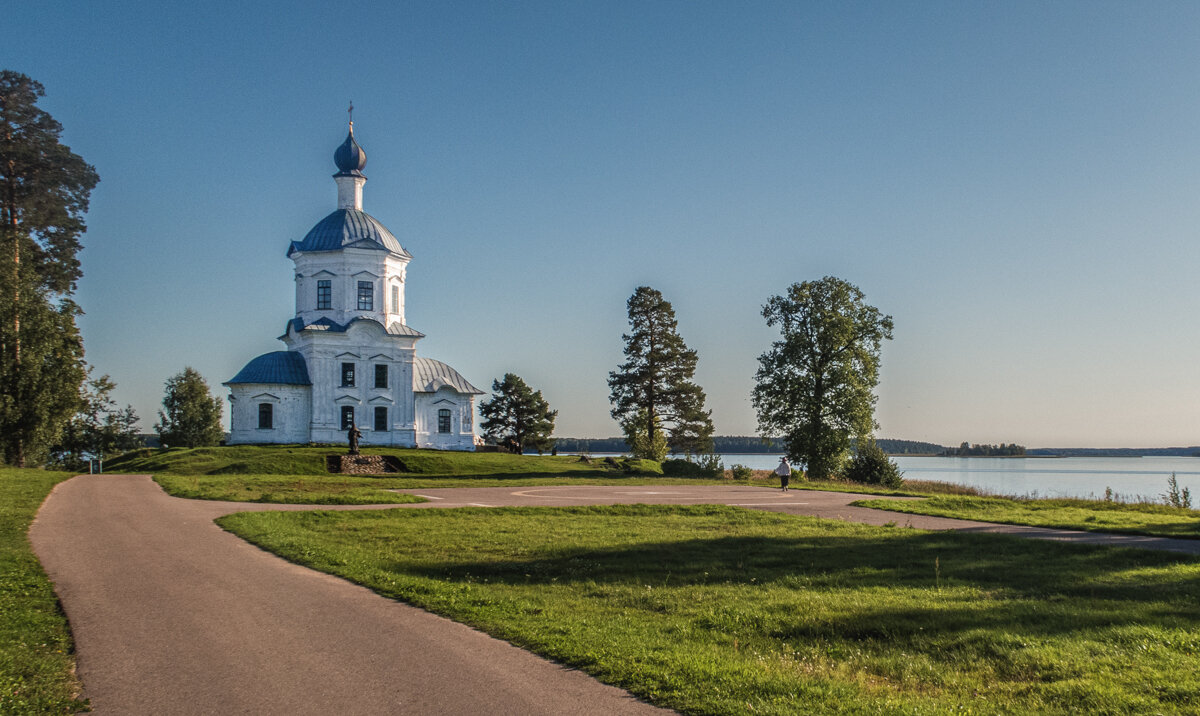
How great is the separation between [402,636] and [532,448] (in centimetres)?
6968

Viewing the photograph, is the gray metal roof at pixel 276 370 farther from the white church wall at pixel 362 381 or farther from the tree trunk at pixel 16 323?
the tree trunk at pixel 16 323

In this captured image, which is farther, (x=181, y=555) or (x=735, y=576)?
(x=181, y=555)

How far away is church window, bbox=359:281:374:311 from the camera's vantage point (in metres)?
57.3

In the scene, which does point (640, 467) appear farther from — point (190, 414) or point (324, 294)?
point (190, 414)

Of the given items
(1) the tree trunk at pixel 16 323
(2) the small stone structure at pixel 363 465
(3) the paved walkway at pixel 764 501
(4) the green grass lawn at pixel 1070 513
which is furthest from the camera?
(2) the small stone structure at pixel 363 465

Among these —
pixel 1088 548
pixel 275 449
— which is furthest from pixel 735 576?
pixel 275 449

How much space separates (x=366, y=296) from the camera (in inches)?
2260

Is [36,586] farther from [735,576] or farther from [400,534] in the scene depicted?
[735,576]

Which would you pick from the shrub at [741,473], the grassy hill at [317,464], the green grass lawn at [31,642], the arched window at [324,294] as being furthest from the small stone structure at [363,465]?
the green grass lawn at [31,642]

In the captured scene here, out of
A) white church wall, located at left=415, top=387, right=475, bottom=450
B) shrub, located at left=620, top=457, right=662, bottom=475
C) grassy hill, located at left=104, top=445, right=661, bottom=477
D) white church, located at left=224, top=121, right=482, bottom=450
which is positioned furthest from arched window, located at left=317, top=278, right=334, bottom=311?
shrub, located at left=620, top=457, right=662, bottom=475

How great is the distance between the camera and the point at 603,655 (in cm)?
779

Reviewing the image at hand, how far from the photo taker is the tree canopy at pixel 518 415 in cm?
7556

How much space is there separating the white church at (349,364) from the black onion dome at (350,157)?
0.07 m

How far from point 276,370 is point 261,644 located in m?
49.3
